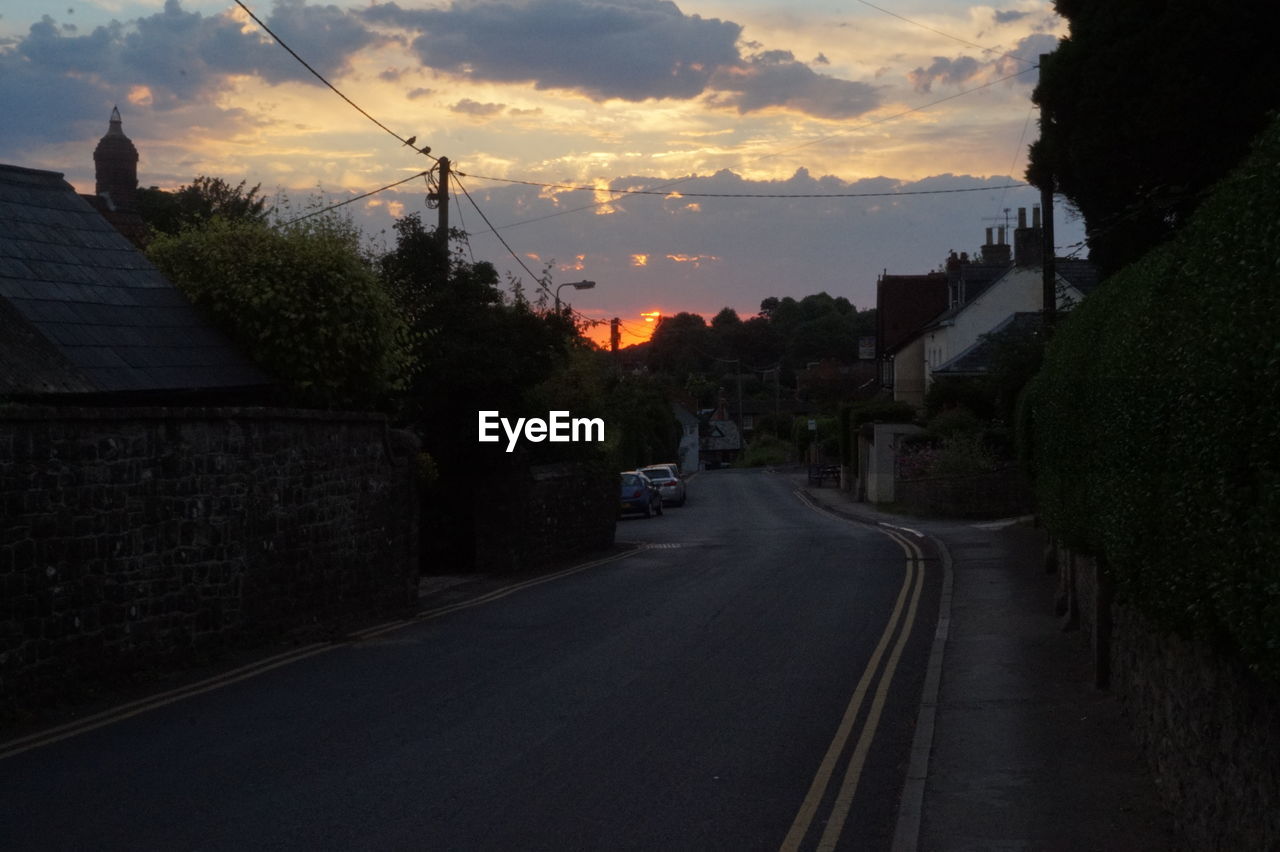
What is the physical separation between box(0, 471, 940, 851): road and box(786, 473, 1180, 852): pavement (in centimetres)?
30

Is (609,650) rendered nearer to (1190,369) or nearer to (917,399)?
(1190,369)

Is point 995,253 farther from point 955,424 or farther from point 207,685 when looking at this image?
point 207,685

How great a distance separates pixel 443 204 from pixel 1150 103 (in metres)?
14.0

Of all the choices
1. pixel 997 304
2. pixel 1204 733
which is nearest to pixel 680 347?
pixel 997 304

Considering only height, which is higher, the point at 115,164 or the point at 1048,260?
the point at 115,164

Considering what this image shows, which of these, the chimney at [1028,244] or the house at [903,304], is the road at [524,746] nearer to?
the chimney at [1028,244]

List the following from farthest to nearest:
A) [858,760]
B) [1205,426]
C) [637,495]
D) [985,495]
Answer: [637,495] < [985,495] < [858,760] < [1205,426]

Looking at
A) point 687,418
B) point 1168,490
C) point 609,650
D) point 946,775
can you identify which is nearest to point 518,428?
point 609,650

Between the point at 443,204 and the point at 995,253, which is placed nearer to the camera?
the point at 443,204

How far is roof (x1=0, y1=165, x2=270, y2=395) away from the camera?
1284cm

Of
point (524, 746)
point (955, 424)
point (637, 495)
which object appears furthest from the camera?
point (637, 495)

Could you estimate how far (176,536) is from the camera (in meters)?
12.6

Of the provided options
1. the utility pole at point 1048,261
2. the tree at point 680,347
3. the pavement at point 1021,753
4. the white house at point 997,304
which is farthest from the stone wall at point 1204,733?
the tree at point 680,347

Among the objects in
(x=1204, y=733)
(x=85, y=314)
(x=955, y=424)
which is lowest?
(x=1204, y=733)
